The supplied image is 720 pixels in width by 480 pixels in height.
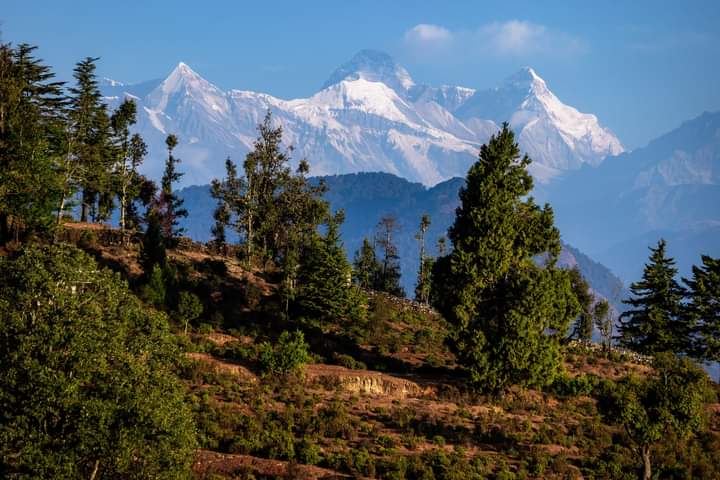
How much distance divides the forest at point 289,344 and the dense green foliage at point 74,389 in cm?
7

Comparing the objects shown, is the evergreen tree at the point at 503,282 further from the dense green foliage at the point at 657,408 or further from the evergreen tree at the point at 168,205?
the evergreen tree at the point at 168,205

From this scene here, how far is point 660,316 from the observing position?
60.5 m

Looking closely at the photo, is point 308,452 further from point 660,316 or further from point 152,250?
point 660,316

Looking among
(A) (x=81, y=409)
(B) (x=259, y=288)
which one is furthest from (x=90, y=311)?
(B) (x=259, y=288)

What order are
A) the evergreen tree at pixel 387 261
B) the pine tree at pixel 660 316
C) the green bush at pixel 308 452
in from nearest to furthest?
1. the green bush at pixel 308 452
2. the pine tree at pixel 660 316
3. the evergreen tree at pixel 387 261

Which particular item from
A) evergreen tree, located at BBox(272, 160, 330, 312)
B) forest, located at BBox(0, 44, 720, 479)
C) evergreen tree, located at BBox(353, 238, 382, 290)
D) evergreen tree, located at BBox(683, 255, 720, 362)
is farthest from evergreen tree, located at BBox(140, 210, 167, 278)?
evergreen tree, located at BBox(683, 255, 720, 362)

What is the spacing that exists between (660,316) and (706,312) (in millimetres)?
4531

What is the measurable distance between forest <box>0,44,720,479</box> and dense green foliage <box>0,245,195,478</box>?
0.07 meters

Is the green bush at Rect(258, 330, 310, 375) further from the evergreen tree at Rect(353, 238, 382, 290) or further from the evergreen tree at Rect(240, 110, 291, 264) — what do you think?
the evergreen tree at Rect(353, 238, 382, 290)

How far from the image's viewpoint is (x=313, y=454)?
100 ft

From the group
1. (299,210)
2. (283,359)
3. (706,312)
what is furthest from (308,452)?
(706,312)

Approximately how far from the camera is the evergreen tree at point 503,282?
4044 centimetres

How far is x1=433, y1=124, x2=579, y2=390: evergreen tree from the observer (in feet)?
133

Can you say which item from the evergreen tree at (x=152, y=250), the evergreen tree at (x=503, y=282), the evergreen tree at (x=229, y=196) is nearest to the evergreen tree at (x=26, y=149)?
the evergreen tree at (x=152, y=250)
